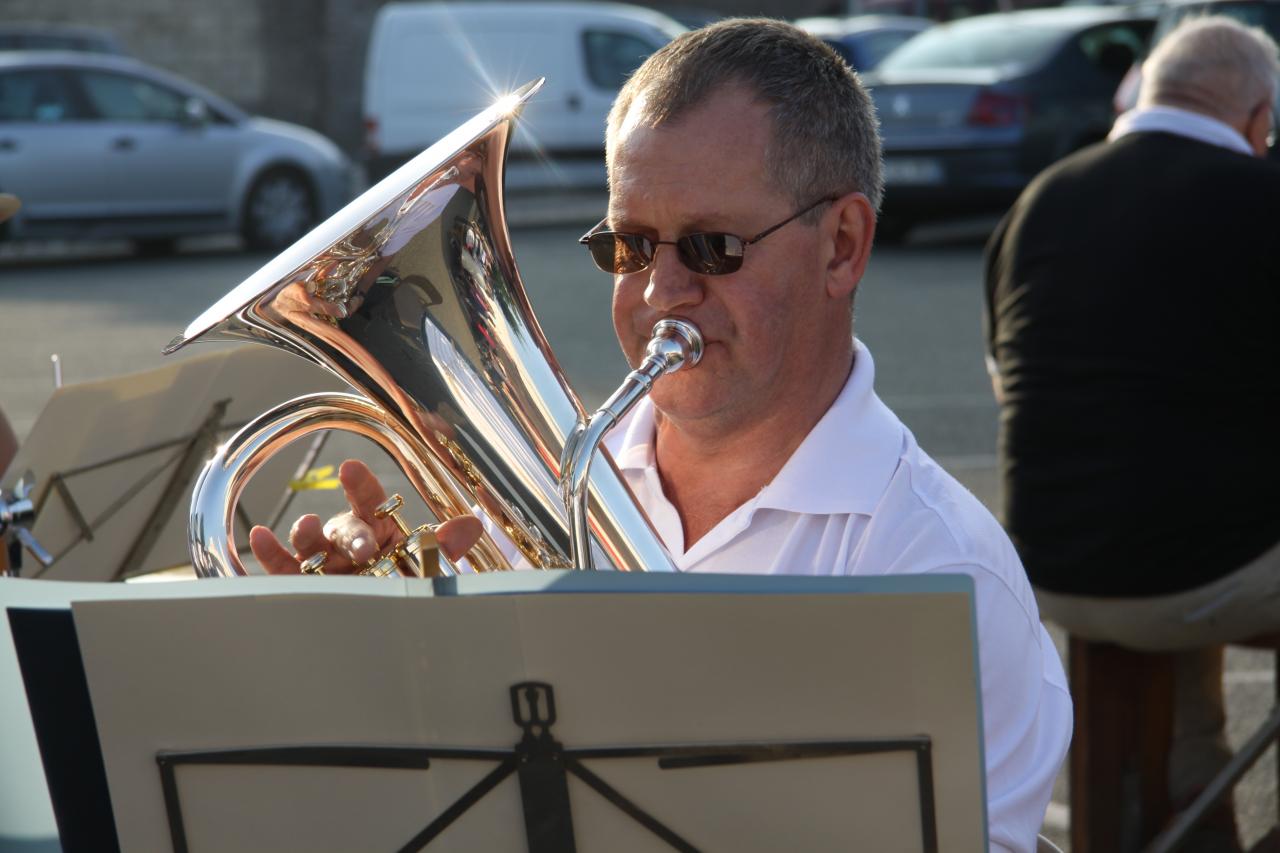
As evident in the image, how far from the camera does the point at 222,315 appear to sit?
1.40m

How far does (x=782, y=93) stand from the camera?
1.57 m

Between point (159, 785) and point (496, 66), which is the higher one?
point (496, 66)

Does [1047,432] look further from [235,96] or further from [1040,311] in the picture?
[235,96]

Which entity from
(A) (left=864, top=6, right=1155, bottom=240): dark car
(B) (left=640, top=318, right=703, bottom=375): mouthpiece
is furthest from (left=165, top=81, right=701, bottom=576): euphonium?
(A) (left=864, top=6, right=1155, bottom=240): dark car

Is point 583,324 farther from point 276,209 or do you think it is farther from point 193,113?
point 193,113

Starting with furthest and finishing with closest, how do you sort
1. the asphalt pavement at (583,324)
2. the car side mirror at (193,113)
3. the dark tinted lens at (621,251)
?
the car side mirror at (193,113) → the asphalt pavement at (583,324) → the dark tinted lens at (621,251)

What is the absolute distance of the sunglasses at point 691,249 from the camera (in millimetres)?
1552

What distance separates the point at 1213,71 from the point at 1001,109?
19.4ft

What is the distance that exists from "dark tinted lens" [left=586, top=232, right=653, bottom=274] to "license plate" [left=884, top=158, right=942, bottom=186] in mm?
7477

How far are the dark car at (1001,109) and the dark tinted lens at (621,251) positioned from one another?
7.29 m

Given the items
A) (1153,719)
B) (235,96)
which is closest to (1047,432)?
(1153,719)

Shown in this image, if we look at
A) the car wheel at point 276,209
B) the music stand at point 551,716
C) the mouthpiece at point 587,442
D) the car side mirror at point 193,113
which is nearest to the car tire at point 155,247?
the car wheel at point 276,209

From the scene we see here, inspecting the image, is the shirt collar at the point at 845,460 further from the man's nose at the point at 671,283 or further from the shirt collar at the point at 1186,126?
the shirt collar at the point at 1186,126

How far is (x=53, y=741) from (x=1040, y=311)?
2.18 meters
